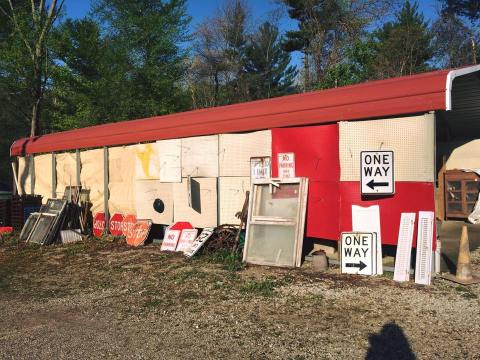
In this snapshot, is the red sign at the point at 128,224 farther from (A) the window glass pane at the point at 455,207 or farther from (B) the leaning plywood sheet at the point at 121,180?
(A) the window glass pane at the point at 455,207

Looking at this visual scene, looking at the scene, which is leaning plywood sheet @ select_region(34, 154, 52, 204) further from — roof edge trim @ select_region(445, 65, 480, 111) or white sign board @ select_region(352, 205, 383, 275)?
roof edge trim @ select_region(445, 65, 480, 111)

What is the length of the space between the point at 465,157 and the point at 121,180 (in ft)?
30.5

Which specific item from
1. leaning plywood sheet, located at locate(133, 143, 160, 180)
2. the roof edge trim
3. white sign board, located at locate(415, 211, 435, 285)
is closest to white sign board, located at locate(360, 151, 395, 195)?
white sign board, located at locate(415, 211, 435, 285)

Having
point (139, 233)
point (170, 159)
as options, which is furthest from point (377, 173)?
point (139, 233)

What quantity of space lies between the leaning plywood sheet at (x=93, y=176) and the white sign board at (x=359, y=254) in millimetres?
7016

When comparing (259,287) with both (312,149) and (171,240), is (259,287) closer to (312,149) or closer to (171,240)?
(312,149)

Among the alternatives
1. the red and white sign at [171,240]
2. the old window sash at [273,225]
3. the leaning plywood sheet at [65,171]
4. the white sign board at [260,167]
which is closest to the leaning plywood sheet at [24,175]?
the leaning plywood sheet at [65,171]

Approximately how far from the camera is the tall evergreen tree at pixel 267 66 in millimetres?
36438

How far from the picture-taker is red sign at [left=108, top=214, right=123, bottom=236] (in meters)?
11.2

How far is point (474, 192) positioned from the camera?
12.1m

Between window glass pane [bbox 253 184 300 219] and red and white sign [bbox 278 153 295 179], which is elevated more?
red and white sign [bbox 278 153 295 179]

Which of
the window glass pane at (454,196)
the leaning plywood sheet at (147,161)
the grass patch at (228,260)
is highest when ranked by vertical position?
the leaning plywood sheet at (147,161)

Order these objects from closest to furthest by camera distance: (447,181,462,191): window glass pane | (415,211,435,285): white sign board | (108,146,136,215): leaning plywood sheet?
1. (415,211,435,285): white sign board
2. (108,146,136,215): leaning plywood sheet
3. (447,181,462,191): window glass pane

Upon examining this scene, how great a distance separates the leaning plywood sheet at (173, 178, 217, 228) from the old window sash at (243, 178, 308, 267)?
134 cm
